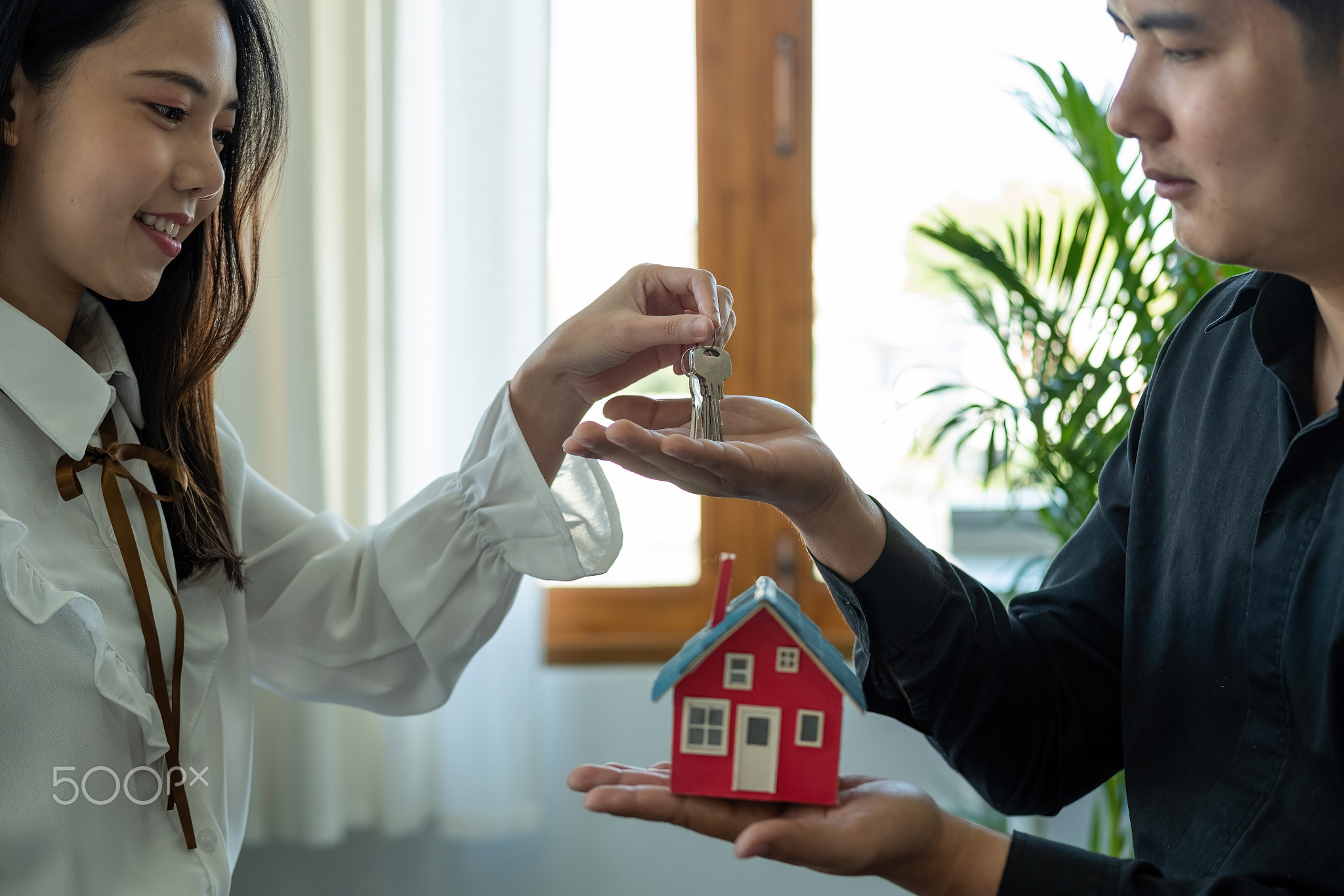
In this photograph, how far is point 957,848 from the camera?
77cm

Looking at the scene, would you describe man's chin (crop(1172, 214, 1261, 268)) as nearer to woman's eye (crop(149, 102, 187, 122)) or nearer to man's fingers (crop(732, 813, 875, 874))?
man's fingers (crop(732, 813, 875, 874))

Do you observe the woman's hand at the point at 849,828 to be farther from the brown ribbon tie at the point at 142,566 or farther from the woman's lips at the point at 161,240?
the woman's lips at the point at 161,240

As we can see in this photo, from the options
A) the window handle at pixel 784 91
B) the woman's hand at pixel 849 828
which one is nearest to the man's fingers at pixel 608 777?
the woman's hand at pixel 849 828

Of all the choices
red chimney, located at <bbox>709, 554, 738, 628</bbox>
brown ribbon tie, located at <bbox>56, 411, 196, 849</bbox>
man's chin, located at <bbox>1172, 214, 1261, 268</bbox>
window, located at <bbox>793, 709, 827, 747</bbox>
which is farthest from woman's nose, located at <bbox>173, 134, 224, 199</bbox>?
man's chin, located at <bbox>1172, 214, 1261, 268</bbox>

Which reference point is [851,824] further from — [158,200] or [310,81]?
[310,81]

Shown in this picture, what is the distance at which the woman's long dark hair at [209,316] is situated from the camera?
1.15 metres

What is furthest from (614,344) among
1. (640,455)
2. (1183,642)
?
(1183,642)

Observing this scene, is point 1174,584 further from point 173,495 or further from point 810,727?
point 173,495

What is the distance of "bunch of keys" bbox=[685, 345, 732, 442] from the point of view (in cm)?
93

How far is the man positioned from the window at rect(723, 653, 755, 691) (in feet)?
0.30

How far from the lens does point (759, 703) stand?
82 cm

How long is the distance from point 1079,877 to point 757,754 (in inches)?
10.0

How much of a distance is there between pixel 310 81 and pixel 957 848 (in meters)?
1.80

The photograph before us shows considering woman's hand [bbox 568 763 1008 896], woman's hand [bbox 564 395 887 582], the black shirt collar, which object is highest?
the black shirt collar
